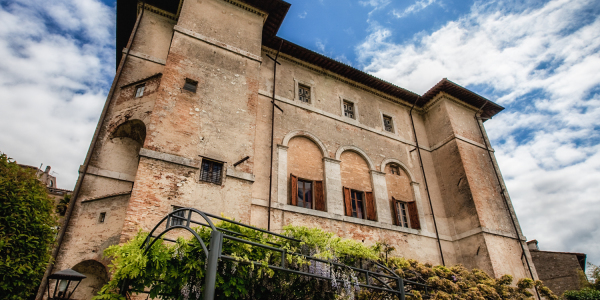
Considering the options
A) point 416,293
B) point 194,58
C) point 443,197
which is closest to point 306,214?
point 416,293

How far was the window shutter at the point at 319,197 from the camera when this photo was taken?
12.5 metres

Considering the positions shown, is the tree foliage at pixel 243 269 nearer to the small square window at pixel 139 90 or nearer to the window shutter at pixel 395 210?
the window shutter at pixel 395 210

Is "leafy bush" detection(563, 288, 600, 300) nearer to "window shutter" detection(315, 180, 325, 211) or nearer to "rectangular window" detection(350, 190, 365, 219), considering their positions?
"rectangular window" detection(350, 190, 365, 219)

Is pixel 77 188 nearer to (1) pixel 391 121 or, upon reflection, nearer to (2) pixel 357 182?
(2) pixel 357 182

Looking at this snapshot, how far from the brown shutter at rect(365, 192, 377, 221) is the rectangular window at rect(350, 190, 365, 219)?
0.68ft

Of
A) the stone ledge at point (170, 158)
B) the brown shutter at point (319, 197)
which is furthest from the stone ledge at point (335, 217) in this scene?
the stone ledge at point (170, 158)

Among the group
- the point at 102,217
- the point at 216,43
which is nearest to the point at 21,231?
the point at 102,217

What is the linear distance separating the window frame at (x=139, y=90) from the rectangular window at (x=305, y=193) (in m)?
5.99

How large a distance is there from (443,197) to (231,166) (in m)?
10.3

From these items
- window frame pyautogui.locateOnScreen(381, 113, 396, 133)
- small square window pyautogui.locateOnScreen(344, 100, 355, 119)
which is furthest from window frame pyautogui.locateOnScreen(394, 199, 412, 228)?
small square window pyautogui.locateOnScreen(344, 100, 355, 119)

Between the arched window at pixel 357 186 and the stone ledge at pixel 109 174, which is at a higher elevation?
the arched window at pixel 357 186

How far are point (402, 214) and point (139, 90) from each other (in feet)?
35.7

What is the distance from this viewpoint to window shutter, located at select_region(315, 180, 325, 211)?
12.5 m

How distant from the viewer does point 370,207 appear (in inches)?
538
